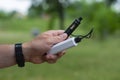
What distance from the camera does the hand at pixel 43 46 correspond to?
10.2ft

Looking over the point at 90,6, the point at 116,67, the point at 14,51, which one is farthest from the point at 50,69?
the point at 90,6

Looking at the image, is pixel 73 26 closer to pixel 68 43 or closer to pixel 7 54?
pixel 68 43

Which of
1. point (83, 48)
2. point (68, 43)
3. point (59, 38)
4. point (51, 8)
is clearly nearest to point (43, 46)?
point (59, 38)

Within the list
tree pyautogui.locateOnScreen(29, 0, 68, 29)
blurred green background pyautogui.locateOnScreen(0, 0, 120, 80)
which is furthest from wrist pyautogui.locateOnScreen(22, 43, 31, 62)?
tree pyautogui.locateOnScreen(29, 0, 68, 29)

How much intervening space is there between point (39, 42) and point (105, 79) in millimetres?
5003

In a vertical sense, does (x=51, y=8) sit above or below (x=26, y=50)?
below

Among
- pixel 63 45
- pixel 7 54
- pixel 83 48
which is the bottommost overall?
pixel 83 48

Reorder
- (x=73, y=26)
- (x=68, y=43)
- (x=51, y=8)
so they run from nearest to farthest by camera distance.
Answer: (x=68, y=43) → (x=73, y=26) → (x=51, y=8)

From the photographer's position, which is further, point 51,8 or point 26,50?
point 51,8

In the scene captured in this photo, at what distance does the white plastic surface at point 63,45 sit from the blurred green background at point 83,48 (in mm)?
4585

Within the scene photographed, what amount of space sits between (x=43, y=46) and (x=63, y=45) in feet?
0.59

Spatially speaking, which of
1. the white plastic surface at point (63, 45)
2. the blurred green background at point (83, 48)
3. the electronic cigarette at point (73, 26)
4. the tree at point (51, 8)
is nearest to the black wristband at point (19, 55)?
the white plastic surface at point (63, 45)

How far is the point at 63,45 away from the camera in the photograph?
9.83 ft

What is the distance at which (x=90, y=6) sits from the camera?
33.7 meters
